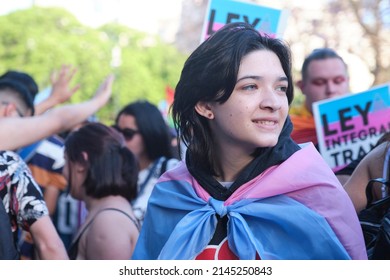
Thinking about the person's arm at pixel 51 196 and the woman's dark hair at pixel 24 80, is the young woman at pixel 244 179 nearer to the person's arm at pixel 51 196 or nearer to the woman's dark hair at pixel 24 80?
the woman's dark hair at pixel 24 80

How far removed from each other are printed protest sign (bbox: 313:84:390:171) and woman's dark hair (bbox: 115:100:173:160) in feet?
4.34

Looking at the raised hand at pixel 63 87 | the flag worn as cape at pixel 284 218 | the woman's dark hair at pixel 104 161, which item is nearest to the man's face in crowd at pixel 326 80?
the woman's dark hair at pixel 104 161

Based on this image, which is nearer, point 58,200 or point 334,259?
point 334,259

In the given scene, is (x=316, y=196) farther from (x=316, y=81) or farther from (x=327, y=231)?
(x=316, y=81)

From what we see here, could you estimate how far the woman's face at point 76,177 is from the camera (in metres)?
3.99

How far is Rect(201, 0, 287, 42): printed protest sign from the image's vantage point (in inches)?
168

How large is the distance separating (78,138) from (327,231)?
2.03 metres

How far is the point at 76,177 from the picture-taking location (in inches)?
158

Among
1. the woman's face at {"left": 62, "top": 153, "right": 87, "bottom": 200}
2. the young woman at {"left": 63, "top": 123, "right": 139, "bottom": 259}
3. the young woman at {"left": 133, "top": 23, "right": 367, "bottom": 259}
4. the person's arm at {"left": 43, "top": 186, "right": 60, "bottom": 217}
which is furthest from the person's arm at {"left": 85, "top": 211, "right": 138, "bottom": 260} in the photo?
the person's arm at {"left": 43, "top": 186, "right": 60, "bottom": 217}

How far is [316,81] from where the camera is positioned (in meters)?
4.95

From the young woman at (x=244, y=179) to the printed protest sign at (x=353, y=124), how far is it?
5.30 feet

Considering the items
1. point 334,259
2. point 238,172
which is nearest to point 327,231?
point 334,259

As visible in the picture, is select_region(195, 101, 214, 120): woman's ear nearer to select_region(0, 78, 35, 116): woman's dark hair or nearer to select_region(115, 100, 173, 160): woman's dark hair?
select_region(0, 78, 35, 116): woman's dark hair

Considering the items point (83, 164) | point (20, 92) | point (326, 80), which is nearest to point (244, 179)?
point (83, 164)
